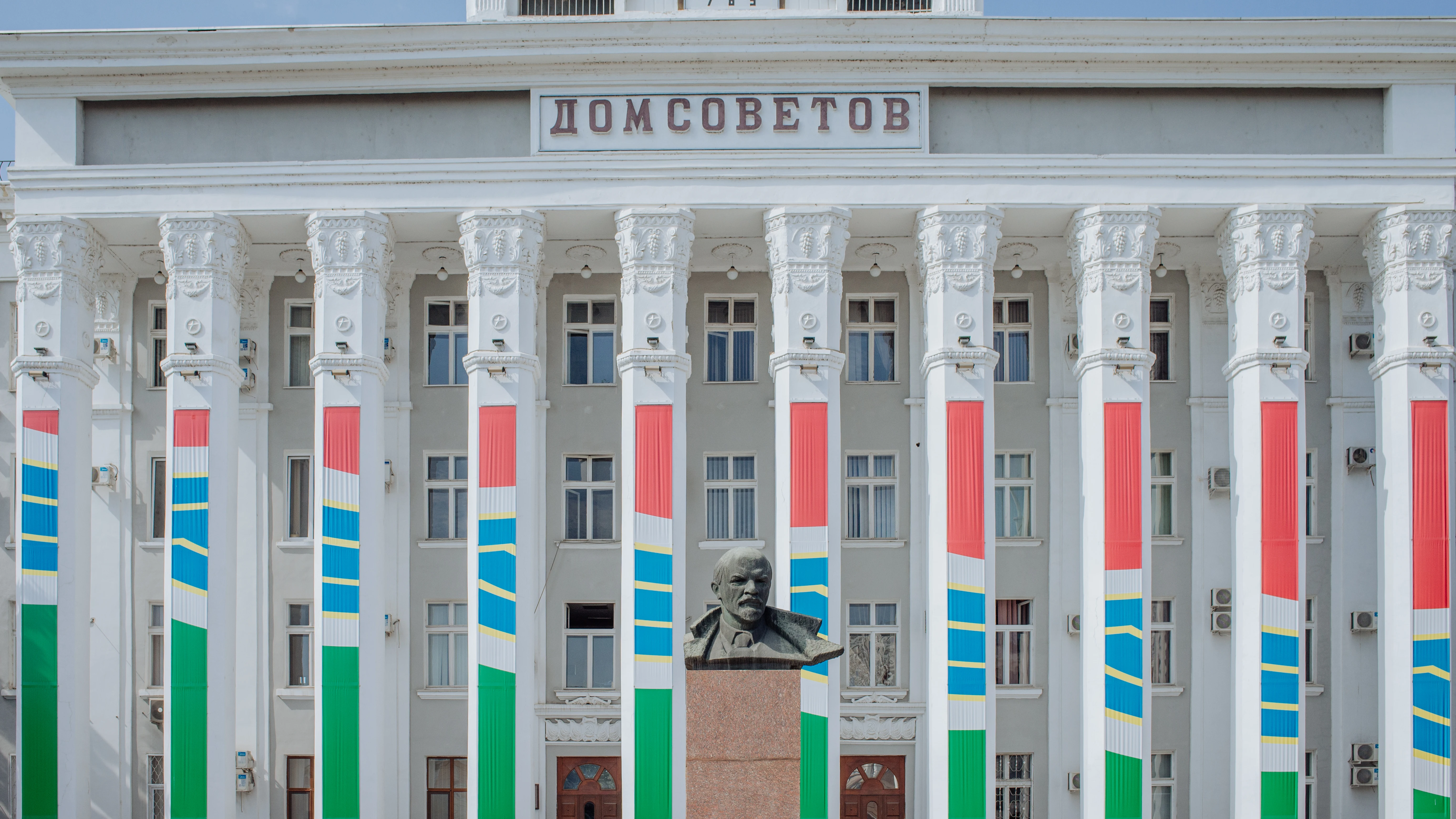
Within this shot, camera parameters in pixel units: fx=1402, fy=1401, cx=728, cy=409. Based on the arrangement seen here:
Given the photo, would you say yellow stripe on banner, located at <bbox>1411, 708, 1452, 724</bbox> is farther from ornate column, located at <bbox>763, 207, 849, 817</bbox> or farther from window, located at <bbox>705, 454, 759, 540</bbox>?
window, located at <bbox>705, 454, 759, 540</bbox>

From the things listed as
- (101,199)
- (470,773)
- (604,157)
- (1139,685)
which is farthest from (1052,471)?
(101,199)

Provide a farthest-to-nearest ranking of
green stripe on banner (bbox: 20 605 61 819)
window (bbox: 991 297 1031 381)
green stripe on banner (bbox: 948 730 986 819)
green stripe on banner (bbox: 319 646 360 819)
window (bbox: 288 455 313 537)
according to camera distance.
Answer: window (bbox: 991 297 1031 381) < window (bbox: 288 455 313 537) < green stripe on banner (bbox: 20 605 61 819) < green stripe on banner (bbox: 319 646 360 819) < green stripe on banner (bbox: 948 730 986 819)

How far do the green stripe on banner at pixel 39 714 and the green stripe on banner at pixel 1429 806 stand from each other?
1983cm

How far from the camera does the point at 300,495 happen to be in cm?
2422

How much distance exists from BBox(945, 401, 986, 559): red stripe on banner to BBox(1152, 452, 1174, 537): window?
4.80 metres

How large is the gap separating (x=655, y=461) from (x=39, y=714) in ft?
32.4

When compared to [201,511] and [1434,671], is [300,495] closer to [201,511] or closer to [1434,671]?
[201,511]

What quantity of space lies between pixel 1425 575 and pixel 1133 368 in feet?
17.1

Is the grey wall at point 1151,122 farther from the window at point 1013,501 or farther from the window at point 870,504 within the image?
the window at point 870,504

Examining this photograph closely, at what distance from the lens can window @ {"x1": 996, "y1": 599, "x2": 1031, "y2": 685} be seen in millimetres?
23578

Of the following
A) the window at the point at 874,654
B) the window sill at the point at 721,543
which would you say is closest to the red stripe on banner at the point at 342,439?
the window sill at the point at 721,543

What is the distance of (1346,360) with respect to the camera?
23703 millimetres

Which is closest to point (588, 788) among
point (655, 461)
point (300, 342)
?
point (655, 461)

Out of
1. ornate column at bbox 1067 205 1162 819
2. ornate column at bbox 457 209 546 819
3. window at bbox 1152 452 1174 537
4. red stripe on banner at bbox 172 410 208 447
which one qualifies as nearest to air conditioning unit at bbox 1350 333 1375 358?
window at bbox 1152 452 1174 537
